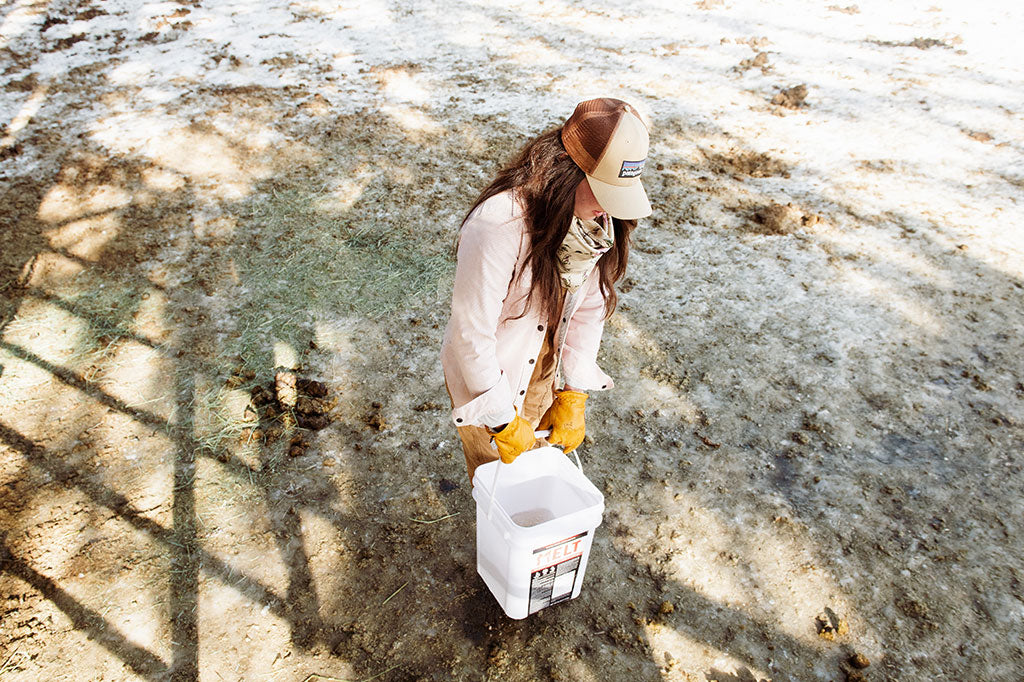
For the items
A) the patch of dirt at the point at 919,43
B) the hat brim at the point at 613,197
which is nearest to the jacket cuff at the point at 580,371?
the hat brim at the point at 613,197

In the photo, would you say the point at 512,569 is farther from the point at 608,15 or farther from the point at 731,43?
the point at 608,15

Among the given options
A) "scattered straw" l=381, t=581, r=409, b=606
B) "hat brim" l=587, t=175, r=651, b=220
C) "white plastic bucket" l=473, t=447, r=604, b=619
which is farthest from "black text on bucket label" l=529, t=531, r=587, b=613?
"hat brim" l=587, t=175, r=651, b=220

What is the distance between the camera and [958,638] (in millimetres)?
2668

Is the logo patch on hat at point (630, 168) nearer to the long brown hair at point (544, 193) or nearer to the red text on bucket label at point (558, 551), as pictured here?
the long brown hair at point (544, 193)

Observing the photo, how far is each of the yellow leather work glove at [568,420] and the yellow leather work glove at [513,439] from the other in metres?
0.35

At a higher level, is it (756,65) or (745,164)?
(756,65)

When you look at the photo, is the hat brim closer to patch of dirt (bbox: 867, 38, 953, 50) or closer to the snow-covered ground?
the snow-covered ground

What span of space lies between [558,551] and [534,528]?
21 cm

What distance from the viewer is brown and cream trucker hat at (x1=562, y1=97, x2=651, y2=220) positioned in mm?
1822

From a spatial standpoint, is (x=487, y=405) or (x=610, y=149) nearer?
(x=610, y=149)

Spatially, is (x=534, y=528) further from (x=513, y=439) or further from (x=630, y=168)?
(x=630, y=168)

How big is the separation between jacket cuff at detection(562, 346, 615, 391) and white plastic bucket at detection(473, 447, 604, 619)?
0.31 meters

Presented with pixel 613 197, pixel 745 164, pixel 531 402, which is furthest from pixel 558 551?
pixel 745 164

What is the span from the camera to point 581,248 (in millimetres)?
2072
